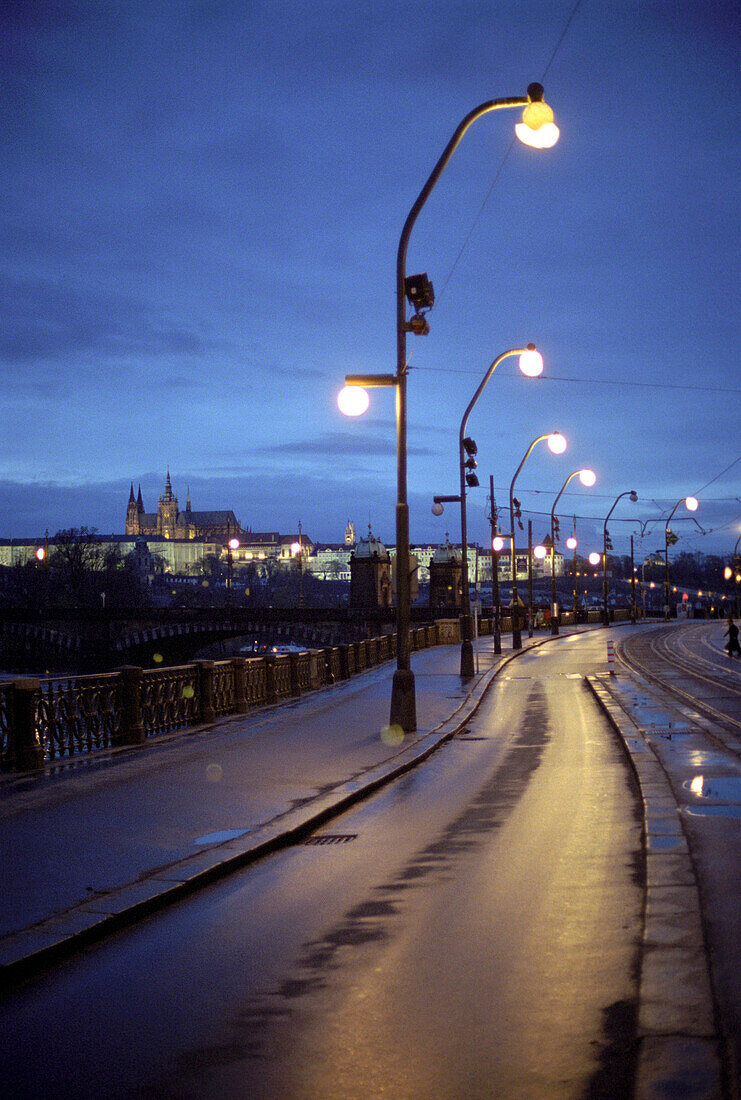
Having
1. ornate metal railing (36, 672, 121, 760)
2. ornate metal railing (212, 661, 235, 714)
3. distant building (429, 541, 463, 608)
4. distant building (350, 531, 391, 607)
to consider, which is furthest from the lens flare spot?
distant building (350, 531, 391, 607)

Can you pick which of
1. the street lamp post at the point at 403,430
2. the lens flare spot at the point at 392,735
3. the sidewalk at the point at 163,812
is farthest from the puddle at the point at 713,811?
the street lamp post at the point at 403,430

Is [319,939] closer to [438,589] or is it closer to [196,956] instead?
[196,956]

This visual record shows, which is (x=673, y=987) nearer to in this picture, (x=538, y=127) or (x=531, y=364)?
(x=538, y=127)

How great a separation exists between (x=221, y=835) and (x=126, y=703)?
745 cm

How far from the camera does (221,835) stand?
8.45m

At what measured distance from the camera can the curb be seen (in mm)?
3811

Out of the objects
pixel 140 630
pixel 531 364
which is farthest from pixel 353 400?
pixel 140 630

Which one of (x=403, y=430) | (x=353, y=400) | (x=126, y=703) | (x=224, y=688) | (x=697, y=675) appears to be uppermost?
(x=353, y=400)

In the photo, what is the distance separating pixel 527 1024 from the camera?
4.51 metres

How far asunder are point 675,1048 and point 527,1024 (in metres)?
0.69

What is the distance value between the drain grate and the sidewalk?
13cm

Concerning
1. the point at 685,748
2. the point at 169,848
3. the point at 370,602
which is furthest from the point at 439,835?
the point at 370,602

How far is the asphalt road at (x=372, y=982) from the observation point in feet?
13.4

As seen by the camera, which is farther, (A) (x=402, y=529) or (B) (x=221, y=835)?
(A) (x=402, y=529)
